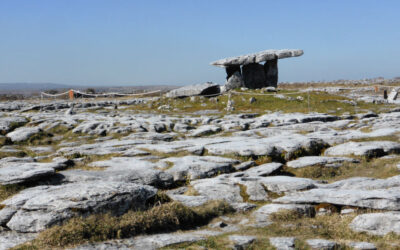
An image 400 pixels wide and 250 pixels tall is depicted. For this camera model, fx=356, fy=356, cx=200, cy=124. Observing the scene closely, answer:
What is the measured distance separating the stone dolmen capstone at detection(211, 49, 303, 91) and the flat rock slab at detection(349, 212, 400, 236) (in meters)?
35.3

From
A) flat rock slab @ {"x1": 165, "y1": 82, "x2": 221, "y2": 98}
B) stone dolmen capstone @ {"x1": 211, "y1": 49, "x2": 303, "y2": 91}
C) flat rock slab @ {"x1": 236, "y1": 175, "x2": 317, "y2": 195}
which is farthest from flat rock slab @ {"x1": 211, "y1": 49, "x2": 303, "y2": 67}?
flat rock slab @ {"x1": 236, "y1": 175, "x2": 317, "y2": 195}

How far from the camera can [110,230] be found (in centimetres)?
737

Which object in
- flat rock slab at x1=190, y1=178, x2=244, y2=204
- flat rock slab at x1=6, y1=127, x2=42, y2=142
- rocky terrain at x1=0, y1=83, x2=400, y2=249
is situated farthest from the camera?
flat rock slab at x1=6, y1=127, x2=42, y2=142

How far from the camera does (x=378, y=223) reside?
24.8 feet

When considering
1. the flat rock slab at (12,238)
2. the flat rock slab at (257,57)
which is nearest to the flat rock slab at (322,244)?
the flat rock slab at (12,238)

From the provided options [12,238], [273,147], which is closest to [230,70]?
[273,147]

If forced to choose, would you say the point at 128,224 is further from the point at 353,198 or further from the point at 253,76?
the point at 253,76

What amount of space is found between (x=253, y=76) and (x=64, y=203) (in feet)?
129

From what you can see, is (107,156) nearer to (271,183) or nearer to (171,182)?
(171,182)

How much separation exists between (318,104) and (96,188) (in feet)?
99.4

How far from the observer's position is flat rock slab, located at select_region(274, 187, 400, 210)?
8.13 metres

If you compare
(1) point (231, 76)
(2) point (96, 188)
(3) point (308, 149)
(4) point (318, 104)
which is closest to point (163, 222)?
(2) point (96, 188)

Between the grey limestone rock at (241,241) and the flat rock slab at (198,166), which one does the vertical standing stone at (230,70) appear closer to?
the flat rock slab at (198,166)

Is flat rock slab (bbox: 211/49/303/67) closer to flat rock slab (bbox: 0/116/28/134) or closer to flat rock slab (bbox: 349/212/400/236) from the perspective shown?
flat rock slab (bbox: 0/116/28/134)
